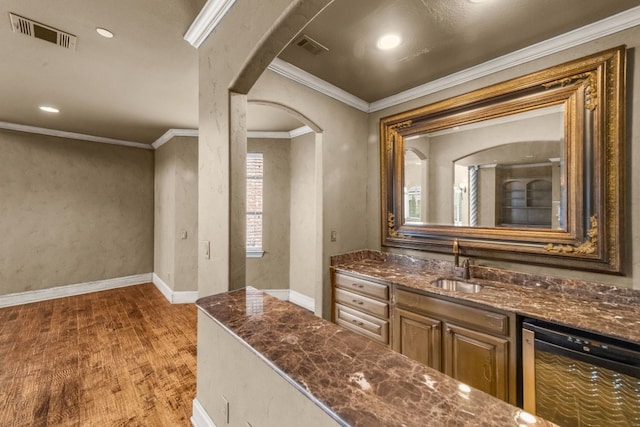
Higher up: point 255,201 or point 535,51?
point 535,51

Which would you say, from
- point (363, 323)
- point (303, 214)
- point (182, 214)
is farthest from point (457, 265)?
point (182, 214)

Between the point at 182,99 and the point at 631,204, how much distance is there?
409 cm

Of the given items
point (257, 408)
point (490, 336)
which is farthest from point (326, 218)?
point (257, 408)

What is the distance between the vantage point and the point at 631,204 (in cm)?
176

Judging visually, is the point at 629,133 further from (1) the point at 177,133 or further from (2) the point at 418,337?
(1) the point at 177,133

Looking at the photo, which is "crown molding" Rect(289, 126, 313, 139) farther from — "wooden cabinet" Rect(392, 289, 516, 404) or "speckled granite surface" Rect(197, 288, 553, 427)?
"speckled granite surface" Rect(197, 288, 553, 427)

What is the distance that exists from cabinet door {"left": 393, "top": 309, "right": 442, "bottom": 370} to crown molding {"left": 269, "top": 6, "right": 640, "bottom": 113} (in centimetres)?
212

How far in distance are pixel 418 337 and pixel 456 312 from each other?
40 cm

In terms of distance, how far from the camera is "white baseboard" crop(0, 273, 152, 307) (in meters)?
4.23

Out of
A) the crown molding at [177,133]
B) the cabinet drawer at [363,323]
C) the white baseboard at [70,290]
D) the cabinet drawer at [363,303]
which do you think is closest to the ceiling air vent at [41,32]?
the crown molding at [177,133]

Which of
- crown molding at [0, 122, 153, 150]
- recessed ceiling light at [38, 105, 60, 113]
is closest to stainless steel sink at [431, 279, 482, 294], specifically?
recessed ceiling light at [38, 105, 60, 113]

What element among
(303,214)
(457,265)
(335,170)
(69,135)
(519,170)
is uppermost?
(69,135)

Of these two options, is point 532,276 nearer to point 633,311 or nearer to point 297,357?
point 633,311

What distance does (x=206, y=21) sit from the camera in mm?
1800
